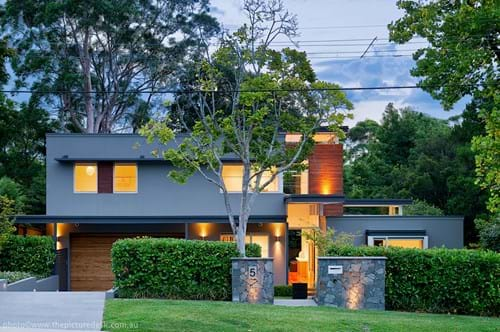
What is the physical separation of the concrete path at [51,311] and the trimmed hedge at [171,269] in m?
0.99

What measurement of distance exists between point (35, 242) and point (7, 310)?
7721 millimetres

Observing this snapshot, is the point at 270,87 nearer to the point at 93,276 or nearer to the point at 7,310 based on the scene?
the point at 7,310

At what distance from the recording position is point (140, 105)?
118ft

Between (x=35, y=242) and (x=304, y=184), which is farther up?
(x=304, y=184)

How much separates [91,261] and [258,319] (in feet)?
45.1

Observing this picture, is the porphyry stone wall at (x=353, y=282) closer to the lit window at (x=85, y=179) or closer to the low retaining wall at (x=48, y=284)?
the low retaining wall at (x=48, y=284)

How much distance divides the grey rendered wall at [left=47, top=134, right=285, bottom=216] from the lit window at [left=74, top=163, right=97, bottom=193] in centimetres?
19

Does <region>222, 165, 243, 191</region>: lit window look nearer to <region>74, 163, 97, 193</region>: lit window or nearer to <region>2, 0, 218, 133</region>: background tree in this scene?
<region>74, 163, 97, 193</region>: lit window

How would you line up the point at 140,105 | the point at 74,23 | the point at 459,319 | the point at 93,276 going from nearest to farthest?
the point at 459,319, the point at 93,276, the point at 74,23, the point at 140,105

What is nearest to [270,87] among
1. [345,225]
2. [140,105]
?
[345,225]

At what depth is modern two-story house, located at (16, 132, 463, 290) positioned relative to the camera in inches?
841

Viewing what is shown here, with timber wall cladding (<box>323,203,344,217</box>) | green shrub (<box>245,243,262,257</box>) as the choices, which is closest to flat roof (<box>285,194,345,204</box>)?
timber wall cladding (<box>323,203,344,217</box>)

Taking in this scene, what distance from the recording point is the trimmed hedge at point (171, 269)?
13961 mm

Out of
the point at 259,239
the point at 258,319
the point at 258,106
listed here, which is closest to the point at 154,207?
the point at 259,239
